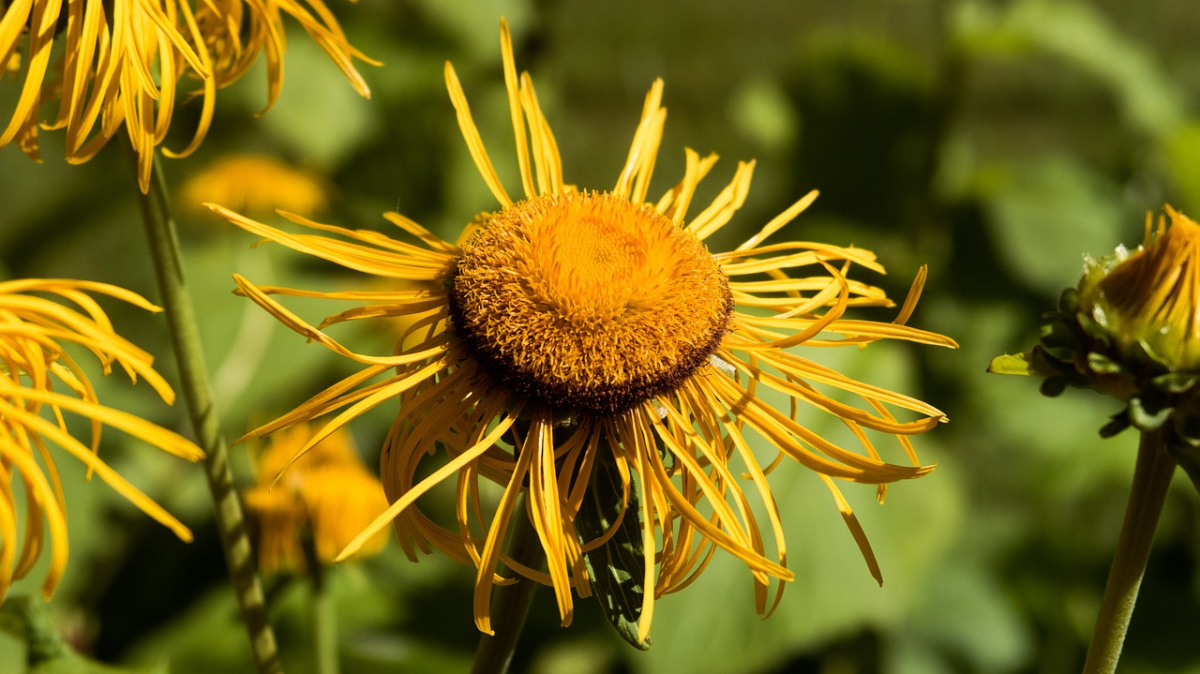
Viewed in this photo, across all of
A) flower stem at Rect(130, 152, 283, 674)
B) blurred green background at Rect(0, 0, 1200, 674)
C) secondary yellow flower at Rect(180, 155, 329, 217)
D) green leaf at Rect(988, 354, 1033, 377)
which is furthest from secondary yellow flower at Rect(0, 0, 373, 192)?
secondary yellow flower at Rect(180, 155, 329, 217)

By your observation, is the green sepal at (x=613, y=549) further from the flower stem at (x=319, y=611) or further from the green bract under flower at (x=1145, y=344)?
the flower stem at (x=319, y=611)

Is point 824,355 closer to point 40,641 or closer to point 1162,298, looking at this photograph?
point 1162,298

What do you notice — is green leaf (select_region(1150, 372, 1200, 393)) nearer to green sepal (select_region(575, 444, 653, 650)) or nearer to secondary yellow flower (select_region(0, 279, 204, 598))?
green sepal (select_region(575, 444, 653, 650))

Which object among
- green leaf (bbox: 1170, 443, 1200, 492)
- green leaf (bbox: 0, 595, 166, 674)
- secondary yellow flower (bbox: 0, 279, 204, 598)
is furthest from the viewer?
green leaf (bbox: 0, 595, 166, 674)

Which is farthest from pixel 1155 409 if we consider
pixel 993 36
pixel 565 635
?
pixel 993 36

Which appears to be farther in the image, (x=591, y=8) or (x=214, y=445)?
(x=591, y=8)

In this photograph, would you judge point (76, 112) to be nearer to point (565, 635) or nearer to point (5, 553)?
point (5, 553)
